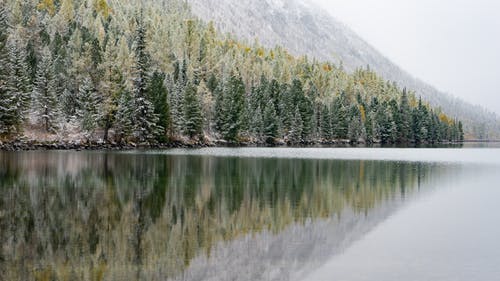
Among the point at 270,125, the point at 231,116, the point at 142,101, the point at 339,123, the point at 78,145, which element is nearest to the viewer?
the point at 78,145


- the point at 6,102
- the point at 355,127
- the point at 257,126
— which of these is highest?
the point at 6,102

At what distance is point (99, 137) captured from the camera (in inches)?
3275

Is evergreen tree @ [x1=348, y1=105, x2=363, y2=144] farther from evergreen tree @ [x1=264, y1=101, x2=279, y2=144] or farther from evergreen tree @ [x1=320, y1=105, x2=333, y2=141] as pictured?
evergreen tree @ [x1=264, y1=101, x2=279, y2=144]

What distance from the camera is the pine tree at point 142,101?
83438 mm

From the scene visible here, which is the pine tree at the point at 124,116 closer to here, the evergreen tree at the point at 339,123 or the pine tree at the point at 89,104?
the pine tree at the point at 89,104

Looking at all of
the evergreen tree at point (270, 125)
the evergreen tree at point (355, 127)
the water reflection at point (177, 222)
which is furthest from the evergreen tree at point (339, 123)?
the water reflection at point (177, 222)

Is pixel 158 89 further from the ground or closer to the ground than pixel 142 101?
further from the ground

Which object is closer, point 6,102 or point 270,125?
point 6,102

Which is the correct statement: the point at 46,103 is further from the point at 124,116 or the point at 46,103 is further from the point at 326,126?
the point at 326,126

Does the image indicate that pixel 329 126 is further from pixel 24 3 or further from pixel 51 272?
pixel 51 272

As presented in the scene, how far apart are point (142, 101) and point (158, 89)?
223 inches

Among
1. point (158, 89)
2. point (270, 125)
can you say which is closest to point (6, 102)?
point (158, 89)

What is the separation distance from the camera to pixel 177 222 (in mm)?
20219

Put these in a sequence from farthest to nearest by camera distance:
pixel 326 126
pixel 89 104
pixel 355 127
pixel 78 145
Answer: pixel 355 127
pixel 326 126
pixel 89 104
pixel 78 145
